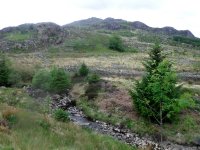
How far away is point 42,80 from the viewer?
200 ft

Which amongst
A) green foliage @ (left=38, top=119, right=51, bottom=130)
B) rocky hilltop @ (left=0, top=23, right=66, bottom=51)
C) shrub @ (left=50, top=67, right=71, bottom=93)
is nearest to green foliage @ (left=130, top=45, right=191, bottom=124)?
shrub @ (left=50, top=67, right=71, bottom=93)

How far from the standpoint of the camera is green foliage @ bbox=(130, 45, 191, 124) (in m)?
38.5

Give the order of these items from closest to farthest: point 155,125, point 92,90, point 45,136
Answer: point 45,136, point 155,125, point 92,90

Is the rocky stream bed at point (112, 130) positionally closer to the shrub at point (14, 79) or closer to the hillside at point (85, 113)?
the hillside at point (85, 113)

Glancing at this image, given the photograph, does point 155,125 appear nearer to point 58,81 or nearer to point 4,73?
point 58,81

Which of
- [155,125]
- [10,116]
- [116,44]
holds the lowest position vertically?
[155,125]

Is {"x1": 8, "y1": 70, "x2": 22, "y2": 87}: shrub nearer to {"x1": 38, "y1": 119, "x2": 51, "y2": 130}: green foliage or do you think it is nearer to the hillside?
the hillside

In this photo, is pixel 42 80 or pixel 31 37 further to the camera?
pixel 31 37

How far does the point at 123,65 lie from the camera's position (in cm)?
9519

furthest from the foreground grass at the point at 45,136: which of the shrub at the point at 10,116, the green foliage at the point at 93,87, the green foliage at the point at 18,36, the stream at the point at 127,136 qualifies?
the green foliage at the point at 18,36

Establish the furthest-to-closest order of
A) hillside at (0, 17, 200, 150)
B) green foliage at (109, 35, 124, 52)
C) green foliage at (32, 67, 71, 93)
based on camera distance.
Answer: green foliage at (109, 35, 124, 52)
green foliage at (32, 67, 71, 93)
hillside at (0, 17, 200, 150)

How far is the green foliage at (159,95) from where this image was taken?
3847 cm

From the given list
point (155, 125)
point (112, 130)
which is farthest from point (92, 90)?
point (155, 125)

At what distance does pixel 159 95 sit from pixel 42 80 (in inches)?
1033
